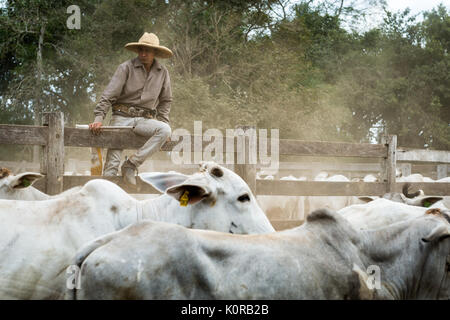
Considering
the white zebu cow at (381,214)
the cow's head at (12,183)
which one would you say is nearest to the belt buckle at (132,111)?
the cow's head at (12,183)

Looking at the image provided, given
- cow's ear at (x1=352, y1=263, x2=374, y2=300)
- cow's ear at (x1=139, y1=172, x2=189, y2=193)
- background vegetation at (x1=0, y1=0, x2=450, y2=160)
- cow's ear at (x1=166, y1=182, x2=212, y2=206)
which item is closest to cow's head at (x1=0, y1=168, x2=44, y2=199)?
cow's ear at (x1=139, y1=172, x2=189, y2=193)

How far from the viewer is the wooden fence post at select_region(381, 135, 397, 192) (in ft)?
24.5

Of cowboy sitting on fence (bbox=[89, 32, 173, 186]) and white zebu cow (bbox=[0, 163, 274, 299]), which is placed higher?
cowboy sitting on fence (bbox=[89, 32, 173, 186])

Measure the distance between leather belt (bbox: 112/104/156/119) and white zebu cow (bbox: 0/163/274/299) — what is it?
1.94 meters

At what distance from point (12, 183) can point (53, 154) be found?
31.7 inches

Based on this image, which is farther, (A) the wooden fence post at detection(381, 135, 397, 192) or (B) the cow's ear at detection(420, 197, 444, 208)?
(A) the wooden fence post at detection(381, 135, 397, 192)

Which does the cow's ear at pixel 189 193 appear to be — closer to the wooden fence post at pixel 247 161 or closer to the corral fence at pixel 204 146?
the corral fence at pixel 204 146

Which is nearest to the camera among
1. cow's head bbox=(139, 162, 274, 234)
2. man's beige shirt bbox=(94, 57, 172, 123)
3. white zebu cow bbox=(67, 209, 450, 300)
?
white zebu cow bbox=(67, 209, 450, 300)

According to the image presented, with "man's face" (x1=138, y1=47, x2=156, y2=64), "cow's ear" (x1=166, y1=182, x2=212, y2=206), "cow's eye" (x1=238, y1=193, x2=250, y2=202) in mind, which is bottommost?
"cow's eye" (x1=238, y1=193, x2=250, y2=202)

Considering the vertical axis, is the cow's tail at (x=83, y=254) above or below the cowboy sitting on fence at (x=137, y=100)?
below

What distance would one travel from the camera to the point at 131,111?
5648 mm

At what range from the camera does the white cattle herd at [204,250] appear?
7.36 ft

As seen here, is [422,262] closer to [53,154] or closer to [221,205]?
[221,205]

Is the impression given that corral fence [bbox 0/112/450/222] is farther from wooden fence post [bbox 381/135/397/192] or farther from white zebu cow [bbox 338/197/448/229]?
white zebu cow [bbox 338/197/448/229]
